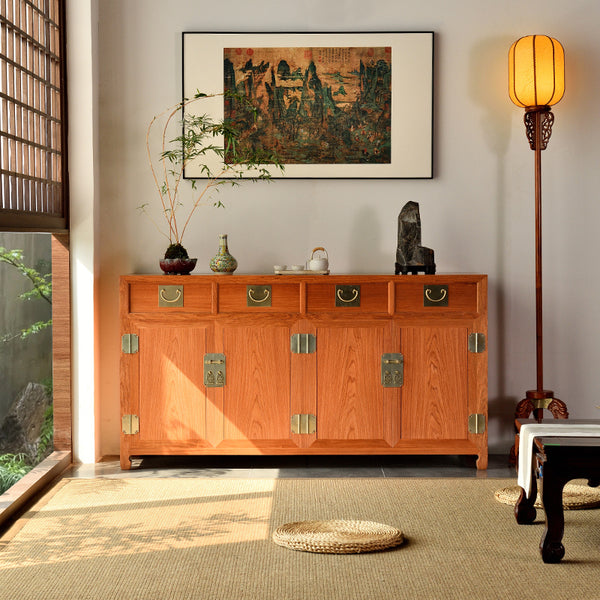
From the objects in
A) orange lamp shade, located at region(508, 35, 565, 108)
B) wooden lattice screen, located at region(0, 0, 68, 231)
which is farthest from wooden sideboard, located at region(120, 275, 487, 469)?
orange lamp shade, located at region(508, 35, 565, 108)

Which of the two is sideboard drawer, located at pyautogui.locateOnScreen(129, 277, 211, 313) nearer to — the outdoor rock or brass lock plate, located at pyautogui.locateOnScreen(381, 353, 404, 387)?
brass lock plate, located at pyautogui.locateOnScreen(381, 353, 404, 387)

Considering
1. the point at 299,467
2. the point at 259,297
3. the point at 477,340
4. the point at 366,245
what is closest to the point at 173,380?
the point at 259,297

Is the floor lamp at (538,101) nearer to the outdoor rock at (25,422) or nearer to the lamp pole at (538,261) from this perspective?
the lamp pole at (538,261)

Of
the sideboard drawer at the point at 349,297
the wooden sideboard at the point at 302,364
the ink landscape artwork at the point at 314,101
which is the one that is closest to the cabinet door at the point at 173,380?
the wooden sideboard at the point at 302,364

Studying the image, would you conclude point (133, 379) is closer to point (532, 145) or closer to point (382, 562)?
point (382, 562)

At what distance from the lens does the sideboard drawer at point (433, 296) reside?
4.19 meters

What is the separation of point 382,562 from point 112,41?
3258 millimetres

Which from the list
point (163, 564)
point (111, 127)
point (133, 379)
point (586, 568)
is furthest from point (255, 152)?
point (586, 568)

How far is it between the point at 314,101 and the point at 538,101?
1240mm

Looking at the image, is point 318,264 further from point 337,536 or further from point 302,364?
A: point 337,536

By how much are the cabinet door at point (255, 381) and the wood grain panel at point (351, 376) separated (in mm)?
191

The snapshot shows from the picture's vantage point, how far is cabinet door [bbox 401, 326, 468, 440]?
4.21 metres

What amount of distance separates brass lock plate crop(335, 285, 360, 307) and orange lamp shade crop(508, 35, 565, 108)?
141 cm

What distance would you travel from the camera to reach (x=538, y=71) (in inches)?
172
